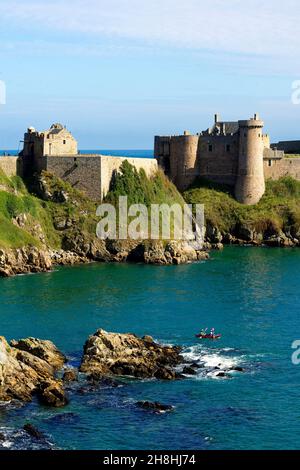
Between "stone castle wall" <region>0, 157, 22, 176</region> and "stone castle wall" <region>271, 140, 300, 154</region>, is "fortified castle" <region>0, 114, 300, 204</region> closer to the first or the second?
"stone castle wall" <region>0, 157, 22, 176</region>

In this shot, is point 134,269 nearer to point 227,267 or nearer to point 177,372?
point 227,267

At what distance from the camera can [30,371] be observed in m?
50.1

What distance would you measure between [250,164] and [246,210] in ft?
18.8

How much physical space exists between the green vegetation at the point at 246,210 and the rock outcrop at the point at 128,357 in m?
53.4

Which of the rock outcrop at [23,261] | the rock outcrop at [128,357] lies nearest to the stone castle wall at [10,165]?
the rock outcrop at [23,261]

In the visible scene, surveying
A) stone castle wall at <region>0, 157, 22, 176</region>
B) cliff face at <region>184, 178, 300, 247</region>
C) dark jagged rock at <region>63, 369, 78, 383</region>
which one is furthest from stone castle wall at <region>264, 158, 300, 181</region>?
dark jagged rock at <region>63, 369, 78, 383</region>

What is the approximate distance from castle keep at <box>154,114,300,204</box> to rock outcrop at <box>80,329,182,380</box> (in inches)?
2261

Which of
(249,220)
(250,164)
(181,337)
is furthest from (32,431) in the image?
(250,164)

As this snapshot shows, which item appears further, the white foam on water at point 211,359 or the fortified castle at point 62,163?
the fortified castle at point 62,163

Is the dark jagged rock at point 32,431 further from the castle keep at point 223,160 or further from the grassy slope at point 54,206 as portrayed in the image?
the castle keep at point 223,160

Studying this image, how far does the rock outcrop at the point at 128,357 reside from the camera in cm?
5225

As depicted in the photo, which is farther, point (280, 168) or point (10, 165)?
point (280, 168)

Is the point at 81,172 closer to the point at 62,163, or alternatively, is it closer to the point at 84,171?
the point at 84,171

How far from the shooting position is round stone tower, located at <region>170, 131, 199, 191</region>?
11288 cm
